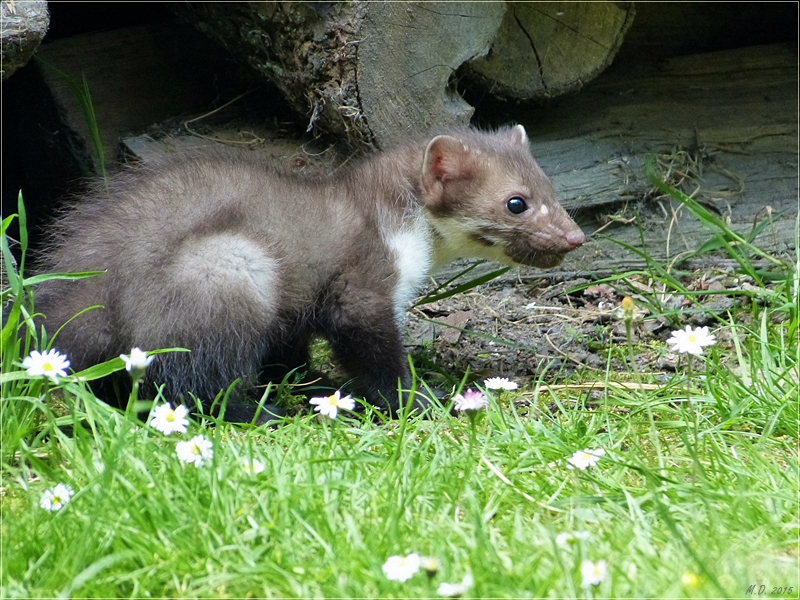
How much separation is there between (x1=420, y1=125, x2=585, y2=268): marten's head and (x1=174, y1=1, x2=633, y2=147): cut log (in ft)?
2.09

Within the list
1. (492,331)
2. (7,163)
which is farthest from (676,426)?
(7,163)

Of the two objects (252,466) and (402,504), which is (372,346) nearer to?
(252,466)

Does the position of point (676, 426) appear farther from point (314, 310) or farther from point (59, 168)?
point (59, 168)

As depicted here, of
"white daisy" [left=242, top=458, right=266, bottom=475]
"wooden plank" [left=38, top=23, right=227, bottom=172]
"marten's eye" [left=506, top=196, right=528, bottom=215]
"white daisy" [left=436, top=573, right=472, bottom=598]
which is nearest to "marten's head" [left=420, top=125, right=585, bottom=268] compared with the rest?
"marten's eye" [left=506, top=196, right=528, bottom=215]

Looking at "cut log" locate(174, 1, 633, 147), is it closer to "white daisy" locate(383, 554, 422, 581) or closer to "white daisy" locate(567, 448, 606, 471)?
"white daisy" locate(567, 448, 606, 471)

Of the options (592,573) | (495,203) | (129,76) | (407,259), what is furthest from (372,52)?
(592,573)

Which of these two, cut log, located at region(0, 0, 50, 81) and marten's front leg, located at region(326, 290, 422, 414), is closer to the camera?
cut log, located at region(0, 0, 50, 81)

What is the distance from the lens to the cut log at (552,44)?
6.44 m

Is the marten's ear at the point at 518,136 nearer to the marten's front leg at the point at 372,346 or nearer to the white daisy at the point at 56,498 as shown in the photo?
the marten's front leg at the point at 372,346

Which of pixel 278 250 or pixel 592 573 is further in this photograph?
pixel 278 250

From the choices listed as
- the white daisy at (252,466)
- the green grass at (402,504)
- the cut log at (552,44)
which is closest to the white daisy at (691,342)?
the green grass at (402,504)

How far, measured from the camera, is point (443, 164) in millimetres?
5176

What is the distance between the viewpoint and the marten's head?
5.20 m

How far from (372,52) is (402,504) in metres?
3.19
